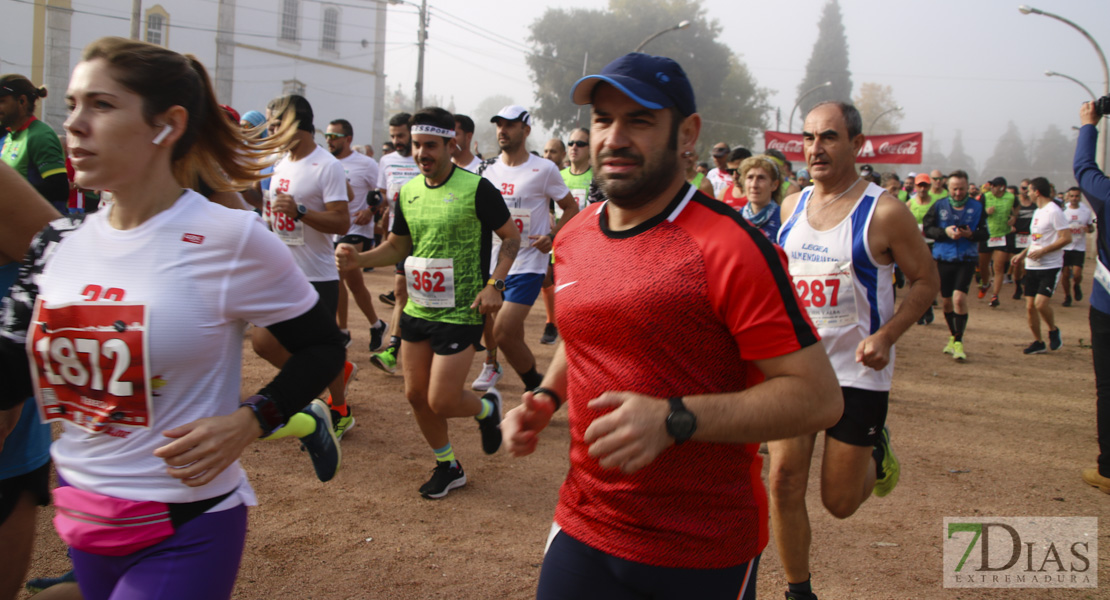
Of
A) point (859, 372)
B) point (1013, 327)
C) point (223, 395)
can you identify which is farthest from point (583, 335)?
Answer: point (1013, 327)

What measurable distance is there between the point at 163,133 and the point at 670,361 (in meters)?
A: 1.45

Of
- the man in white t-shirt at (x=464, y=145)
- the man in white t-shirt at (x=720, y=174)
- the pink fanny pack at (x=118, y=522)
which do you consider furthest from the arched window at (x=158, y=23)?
the pink fanny pack at (x=118, y=522)

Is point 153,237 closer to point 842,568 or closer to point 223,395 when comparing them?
point 223,395

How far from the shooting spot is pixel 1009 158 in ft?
468

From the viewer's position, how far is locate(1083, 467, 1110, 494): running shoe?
5.43 metres

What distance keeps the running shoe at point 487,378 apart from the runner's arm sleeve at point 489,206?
2.67 m

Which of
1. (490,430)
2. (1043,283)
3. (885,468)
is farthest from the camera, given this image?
(1043,283)

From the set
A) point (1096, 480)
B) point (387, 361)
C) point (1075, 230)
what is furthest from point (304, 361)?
point (1075, 230)

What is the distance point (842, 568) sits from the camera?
4.11 meters

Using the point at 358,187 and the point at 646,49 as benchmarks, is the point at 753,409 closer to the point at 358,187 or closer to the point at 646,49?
the point at 358,187

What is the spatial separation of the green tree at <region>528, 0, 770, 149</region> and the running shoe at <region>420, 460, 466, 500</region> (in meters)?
56.4

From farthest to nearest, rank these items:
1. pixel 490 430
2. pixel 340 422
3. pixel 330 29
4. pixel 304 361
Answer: pixel 330 29
pixel 340 422
pixel 490 430
pixel 304 361

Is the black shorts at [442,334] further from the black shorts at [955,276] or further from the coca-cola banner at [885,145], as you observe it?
the coca-cola banner at [885,145]

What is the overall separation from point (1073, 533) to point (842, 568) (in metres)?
1.74
